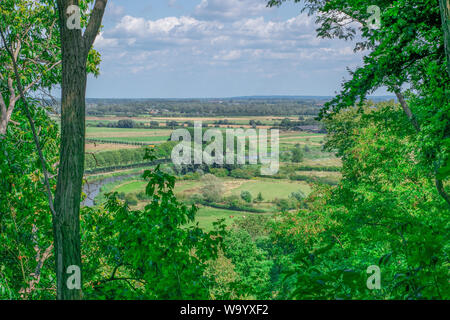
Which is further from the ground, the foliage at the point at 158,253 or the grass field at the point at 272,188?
the foliage at the point at 158,253

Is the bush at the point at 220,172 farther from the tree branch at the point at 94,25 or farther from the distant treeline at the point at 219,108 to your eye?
the tree branch at the point at 94,25

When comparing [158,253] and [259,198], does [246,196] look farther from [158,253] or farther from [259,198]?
[158,253]

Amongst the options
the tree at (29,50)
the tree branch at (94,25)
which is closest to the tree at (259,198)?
the tree at (29,50)

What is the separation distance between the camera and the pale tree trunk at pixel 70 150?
250cm

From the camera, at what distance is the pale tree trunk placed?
2.50m

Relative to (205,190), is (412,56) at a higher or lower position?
higher

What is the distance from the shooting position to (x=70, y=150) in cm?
254

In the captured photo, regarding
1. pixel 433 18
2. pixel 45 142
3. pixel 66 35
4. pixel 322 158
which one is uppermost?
pixel 433 18

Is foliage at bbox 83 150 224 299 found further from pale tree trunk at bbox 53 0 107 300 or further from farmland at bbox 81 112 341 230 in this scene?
farmland at bbox 81 112 341 230

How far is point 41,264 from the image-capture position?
20.5 ft

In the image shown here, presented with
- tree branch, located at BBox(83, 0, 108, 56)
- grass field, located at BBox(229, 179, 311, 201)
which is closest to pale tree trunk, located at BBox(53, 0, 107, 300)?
tree branch, located at BBox(83, 0, 108, 56)

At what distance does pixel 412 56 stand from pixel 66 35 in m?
4.02
